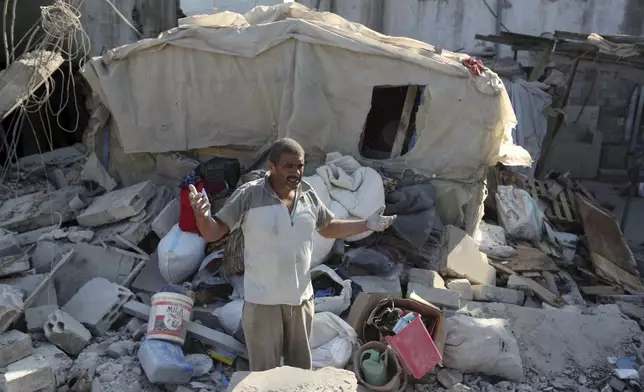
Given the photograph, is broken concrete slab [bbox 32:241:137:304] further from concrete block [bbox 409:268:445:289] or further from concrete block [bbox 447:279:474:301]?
concrete block [bbox 447:279:474:301]

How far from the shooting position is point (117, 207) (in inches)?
251

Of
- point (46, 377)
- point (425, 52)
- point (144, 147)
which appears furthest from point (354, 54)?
point (46, 377)

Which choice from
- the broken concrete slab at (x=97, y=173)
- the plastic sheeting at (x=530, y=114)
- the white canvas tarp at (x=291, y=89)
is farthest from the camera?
the plastic sheeting at (x=530, y=114)

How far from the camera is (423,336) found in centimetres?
456

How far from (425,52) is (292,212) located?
370cm

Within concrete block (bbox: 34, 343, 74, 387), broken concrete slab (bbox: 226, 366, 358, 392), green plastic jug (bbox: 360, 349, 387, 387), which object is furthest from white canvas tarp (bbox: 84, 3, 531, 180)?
broken concrete slab (bbox: 226, 366, 358, 392)

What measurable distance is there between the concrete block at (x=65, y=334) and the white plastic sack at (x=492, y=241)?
4.15 meters

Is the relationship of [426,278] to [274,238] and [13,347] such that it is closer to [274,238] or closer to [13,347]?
[274,238]

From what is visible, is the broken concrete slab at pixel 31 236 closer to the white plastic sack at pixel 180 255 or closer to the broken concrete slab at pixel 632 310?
the white plastic sack at pixel 180 255

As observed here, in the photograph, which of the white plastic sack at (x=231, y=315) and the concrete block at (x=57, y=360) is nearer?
the concrete block at (x=57, y=360)

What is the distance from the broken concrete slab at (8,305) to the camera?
4.75 metres

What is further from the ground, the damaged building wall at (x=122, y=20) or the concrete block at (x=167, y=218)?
the damaged building wall at (x=122, y=20)

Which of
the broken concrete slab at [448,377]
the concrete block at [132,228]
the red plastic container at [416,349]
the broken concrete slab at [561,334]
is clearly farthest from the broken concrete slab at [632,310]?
the concrete block at [132,228]

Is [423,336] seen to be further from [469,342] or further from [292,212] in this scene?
[292,212]
